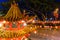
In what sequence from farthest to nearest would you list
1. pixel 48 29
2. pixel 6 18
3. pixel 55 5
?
pixel 55 5, pixel 48 29, pixel 6 18

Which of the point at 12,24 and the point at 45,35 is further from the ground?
the point at 12,24

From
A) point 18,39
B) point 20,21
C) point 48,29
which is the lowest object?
point 48,29

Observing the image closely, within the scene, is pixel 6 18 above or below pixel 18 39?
above

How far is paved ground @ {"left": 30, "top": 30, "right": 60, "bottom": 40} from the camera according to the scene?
4.03m

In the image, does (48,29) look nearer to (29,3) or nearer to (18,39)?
(29,3)

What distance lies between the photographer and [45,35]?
14.1 feet

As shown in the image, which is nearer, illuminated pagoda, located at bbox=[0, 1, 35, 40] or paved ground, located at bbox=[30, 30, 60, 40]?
illuminated pagoda, located at bbox=[0, 1, 35, 40]

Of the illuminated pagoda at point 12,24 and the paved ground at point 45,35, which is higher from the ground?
the illuminated pagoda at point 12,24

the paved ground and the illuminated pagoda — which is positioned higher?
the illuminated pagoda

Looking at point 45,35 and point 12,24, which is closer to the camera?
point 12,24

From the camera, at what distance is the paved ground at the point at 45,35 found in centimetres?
403

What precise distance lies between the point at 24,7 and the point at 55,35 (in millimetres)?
1231

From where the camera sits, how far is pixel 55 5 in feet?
17.4

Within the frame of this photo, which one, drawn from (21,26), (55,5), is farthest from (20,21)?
(55,5)
